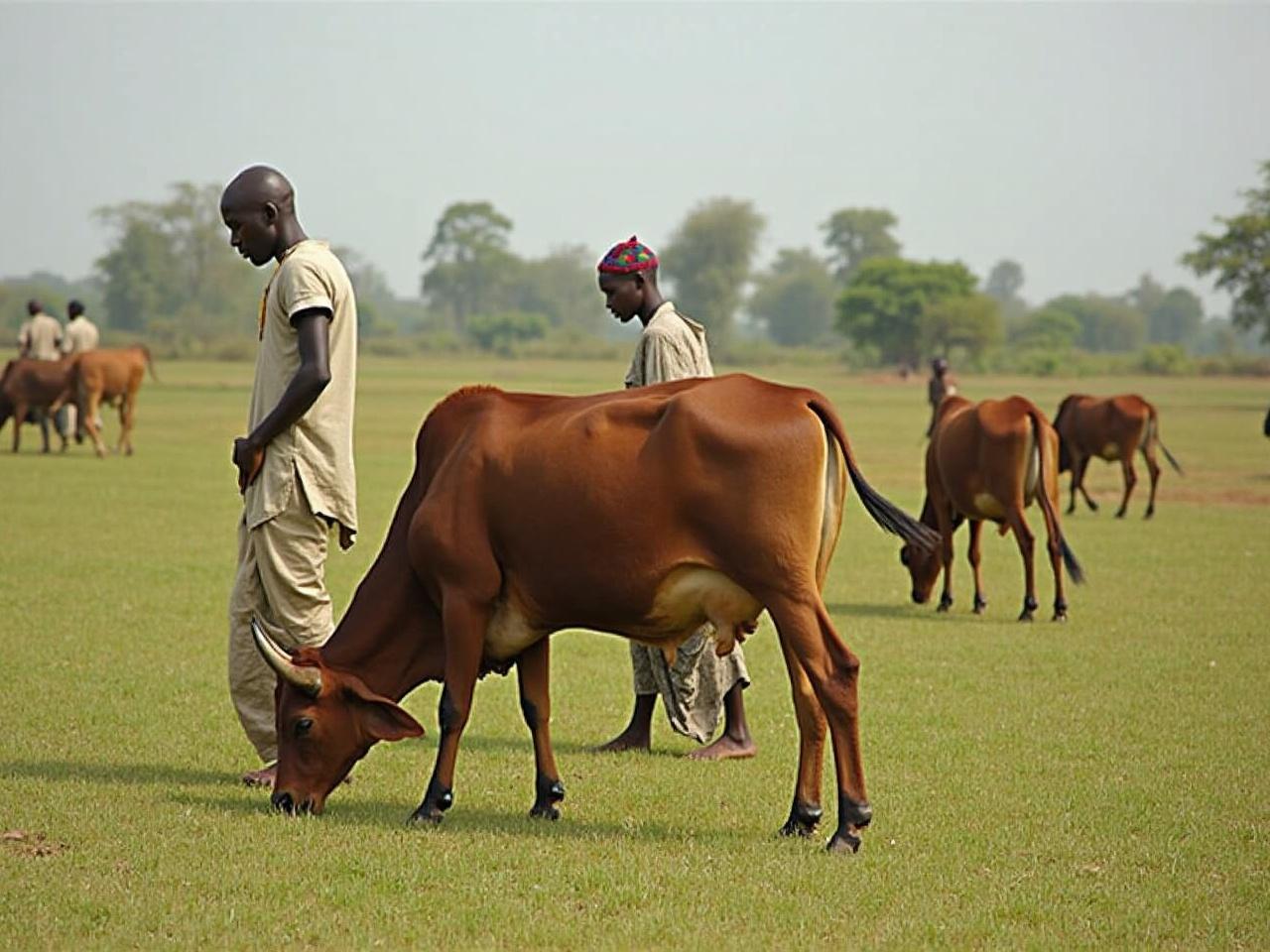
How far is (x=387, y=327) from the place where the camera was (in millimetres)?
154125

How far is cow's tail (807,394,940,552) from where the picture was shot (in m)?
7.12

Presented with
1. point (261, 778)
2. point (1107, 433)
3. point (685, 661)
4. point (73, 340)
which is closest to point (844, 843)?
point (685, 661)

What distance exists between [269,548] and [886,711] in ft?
13.6

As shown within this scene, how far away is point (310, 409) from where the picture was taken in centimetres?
792

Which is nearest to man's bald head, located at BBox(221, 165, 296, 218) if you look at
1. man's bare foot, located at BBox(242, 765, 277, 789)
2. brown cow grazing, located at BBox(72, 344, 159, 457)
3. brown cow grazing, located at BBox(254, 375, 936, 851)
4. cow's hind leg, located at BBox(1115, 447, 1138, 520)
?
brown cow grazing, located at BBox(254, 375, 936, 851)

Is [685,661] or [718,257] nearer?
[685,661]

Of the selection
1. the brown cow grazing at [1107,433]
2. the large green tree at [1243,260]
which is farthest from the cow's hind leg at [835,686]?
the large green tree at [1243,260]

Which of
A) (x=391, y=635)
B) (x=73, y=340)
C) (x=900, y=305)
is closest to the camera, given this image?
(x=391, y=635)

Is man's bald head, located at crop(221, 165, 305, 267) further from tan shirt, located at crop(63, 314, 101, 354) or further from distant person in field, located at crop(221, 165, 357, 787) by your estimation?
tan shirt, located at crop(63, 314, 101, 354)

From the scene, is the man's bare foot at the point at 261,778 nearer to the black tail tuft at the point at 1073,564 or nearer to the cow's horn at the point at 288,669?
the cow's horn at the point at 288,669

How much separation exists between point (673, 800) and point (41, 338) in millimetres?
27076

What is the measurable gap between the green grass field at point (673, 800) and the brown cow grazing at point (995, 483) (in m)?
0.43

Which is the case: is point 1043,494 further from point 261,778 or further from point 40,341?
point 40,341

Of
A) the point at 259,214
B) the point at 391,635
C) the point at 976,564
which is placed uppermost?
the point at 259,214
